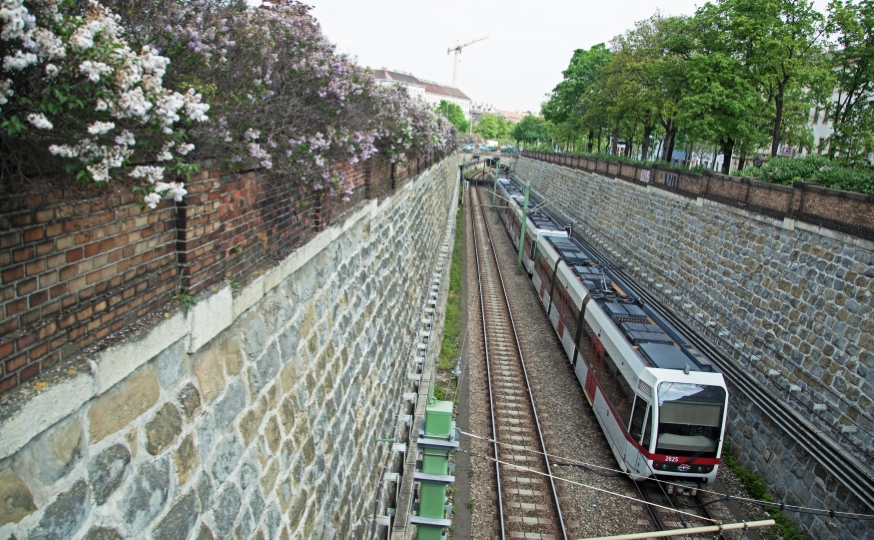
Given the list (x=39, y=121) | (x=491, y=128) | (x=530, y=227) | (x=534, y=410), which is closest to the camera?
(x=39, y=121)

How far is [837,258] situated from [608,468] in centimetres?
597

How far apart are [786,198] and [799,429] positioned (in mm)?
5571

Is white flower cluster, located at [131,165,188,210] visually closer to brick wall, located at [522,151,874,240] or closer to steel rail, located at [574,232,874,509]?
steel rail, located at [574,232,874,509]

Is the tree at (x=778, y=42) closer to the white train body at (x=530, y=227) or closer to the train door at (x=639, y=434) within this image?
the white train body at (x=530, y=227)

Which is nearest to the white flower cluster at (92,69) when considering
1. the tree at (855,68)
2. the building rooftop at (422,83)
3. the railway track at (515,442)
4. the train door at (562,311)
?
the railway track at (515,442)

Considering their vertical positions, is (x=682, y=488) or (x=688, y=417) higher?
(x=688, y=417)

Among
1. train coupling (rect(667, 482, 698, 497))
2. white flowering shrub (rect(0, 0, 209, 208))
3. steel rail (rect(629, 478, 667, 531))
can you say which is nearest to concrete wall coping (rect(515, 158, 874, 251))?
train coupling (rect(667, 482, 698, 497))

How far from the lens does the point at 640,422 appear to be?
10227 mm

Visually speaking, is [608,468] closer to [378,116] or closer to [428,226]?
[378,116]

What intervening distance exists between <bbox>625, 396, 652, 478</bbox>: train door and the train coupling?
0.69 meters

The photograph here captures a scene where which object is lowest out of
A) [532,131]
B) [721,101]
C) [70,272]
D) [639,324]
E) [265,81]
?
[639,324]

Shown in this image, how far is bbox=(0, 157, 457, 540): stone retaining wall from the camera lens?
233 cm

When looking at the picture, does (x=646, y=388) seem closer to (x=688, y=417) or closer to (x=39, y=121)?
(x=688, y=417)

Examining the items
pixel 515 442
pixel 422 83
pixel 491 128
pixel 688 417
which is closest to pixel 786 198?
pixel 688 417
